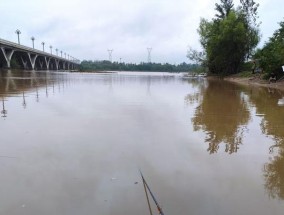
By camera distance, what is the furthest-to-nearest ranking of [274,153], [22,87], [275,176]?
[22,87], [274,153], [275,176]

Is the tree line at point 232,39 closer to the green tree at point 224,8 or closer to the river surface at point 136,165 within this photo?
the green tree at point 224,8

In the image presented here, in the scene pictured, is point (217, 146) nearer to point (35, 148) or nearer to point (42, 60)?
point (35, 148)

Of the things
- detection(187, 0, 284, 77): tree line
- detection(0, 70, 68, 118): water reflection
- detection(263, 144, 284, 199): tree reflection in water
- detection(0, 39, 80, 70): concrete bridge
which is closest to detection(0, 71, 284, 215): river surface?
detection(263, 144, 284, 199): tree reflection in water

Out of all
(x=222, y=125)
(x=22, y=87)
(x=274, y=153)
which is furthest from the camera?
(x=22, y=87)

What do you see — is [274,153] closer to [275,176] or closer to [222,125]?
[275,176]

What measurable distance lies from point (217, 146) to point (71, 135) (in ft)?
11.4

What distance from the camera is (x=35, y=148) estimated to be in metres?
6.39

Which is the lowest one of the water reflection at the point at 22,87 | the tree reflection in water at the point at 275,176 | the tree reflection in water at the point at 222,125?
the water reflection at the point at 22,87

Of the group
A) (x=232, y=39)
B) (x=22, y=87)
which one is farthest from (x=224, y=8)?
(x=22, y=87)

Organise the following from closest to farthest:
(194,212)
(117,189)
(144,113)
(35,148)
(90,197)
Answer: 1. (194,212)
2. (90,197)
3. (117,189)
4. (35,148)
5. (144,113)

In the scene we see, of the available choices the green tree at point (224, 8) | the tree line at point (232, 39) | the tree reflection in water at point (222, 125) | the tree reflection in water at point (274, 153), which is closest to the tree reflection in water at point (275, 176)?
the tree reflection in water at point (274, 153)

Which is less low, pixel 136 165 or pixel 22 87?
pixel 136 165

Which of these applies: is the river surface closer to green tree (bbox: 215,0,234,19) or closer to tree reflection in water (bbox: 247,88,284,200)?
tree reflection in water (bbox: 247,88,284,200)

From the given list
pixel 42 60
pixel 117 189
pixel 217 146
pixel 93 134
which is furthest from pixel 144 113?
pixel 42 60
